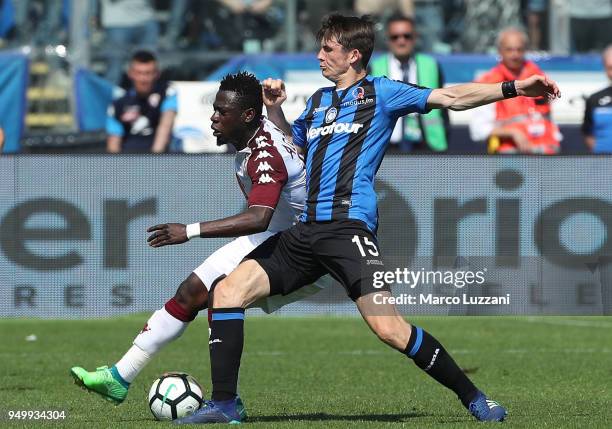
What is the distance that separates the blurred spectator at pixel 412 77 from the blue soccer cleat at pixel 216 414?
21.2 feet

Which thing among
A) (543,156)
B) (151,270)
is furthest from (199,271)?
(543,156)

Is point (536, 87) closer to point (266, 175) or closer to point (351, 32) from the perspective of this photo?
point (351, 32)

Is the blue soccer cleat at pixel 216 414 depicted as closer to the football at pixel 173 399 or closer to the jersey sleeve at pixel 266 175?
the football at pixel 173 399

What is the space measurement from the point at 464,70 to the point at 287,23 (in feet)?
9.09

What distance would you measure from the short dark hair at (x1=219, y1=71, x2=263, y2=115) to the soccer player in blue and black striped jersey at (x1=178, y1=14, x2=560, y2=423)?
0.29 m

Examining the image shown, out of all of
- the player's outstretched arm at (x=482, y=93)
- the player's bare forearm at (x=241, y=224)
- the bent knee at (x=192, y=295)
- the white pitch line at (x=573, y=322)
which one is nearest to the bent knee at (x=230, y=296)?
the player's bare forearm at (x=241, y=224)

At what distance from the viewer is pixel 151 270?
1135 centimetres

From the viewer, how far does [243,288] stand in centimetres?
757

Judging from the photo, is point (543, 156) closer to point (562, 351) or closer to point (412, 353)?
point (562, 351)

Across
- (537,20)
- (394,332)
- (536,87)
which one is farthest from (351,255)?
(537,20)

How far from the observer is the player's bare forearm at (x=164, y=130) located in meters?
14.3

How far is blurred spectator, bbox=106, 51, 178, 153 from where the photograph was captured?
14375 millimetres

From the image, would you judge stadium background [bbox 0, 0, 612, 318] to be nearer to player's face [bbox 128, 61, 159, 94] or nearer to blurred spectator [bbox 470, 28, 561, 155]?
blurred spectator [bbox 470, 28, 561, 155]

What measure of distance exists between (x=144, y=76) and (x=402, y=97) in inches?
279
